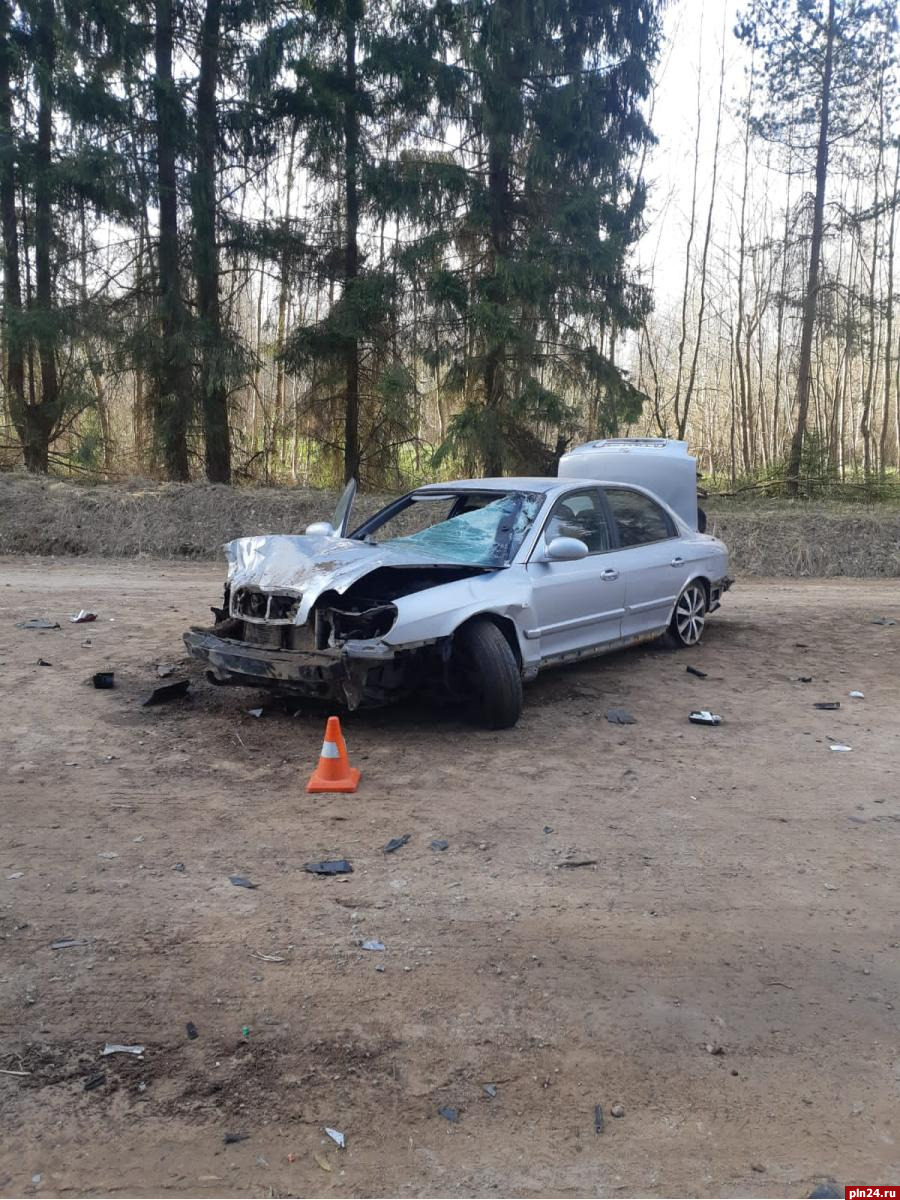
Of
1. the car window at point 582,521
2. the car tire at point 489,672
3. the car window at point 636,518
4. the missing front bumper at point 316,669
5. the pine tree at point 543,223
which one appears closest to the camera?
the missing front bumper at point 316,669

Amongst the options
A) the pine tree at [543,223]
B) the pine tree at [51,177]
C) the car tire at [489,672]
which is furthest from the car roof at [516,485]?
the pine tree at [51,177]

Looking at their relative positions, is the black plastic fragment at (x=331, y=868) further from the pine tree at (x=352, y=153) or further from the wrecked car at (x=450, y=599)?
the pine tree at (x=352, y=153)

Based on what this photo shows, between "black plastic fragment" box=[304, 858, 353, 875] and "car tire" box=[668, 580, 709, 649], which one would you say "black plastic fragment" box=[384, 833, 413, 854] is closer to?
"black plastic fragment" box=[304, 858, 353, 875]

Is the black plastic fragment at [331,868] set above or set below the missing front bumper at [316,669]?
below

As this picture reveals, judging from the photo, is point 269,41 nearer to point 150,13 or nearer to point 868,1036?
point 150,13

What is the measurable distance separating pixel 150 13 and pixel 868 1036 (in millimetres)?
21445

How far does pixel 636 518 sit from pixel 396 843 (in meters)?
4.49

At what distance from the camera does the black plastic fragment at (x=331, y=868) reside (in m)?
4.36

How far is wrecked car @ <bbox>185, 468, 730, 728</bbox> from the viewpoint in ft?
19.9

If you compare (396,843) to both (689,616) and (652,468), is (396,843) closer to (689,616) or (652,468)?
(689,616)

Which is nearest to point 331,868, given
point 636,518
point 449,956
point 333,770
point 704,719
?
point 449,956

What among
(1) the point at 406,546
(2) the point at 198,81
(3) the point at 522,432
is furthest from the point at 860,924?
(2) the point at 198,81

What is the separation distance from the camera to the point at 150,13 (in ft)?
62.2

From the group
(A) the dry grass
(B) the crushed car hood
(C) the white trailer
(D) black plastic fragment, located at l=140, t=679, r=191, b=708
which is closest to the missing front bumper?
(B) the crushed car hood
